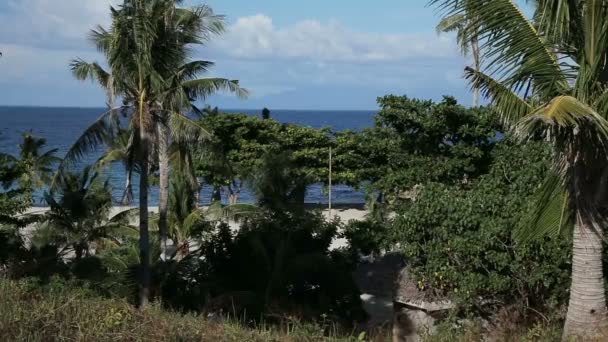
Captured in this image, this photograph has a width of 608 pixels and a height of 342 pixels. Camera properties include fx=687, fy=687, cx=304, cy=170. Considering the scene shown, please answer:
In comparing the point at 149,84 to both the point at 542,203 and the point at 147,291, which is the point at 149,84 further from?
the point at 542,203

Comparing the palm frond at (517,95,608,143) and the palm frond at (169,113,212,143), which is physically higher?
the palm frond at (169,113,212,143)

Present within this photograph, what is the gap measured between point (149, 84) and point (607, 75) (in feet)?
41.9

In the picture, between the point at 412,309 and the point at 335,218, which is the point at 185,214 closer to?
the point at 335,218

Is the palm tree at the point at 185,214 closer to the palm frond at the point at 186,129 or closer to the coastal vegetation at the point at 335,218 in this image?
the coastal vegetation at the point at 335,218

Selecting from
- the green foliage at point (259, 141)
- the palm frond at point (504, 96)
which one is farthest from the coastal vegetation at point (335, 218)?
the green foliage at point (259, 141)

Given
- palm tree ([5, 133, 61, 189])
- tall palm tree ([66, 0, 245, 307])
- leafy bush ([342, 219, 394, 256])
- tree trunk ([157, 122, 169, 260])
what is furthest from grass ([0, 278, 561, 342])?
palm tree ([5, 133, 61, 189])

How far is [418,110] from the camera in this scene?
19688 mm

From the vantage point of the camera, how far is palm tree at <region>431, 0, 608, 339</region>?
7488mm

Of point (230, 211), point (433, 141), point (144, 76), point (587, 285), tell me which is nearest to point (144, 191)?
point (144, 76)

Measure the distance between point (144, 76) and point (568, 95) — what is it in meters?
12.6

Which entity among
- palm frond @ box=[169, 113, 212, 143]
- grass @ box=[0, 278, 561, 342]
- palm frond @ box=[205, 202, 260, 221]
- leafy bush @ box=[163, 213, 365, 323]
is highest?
palm frond @ box=[169, 113, 212, 143]

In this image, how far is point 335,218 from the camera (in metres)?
21.7

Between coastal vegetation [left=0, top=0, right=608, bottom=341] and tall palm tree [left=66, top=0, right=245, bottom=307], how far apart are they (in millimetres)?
51

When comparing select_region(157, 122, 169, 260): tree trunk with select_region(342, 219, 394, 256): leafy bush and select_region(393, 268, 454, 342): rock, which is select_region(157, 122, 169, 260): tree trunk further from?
select_region(393, 268, 454, 342): rock
